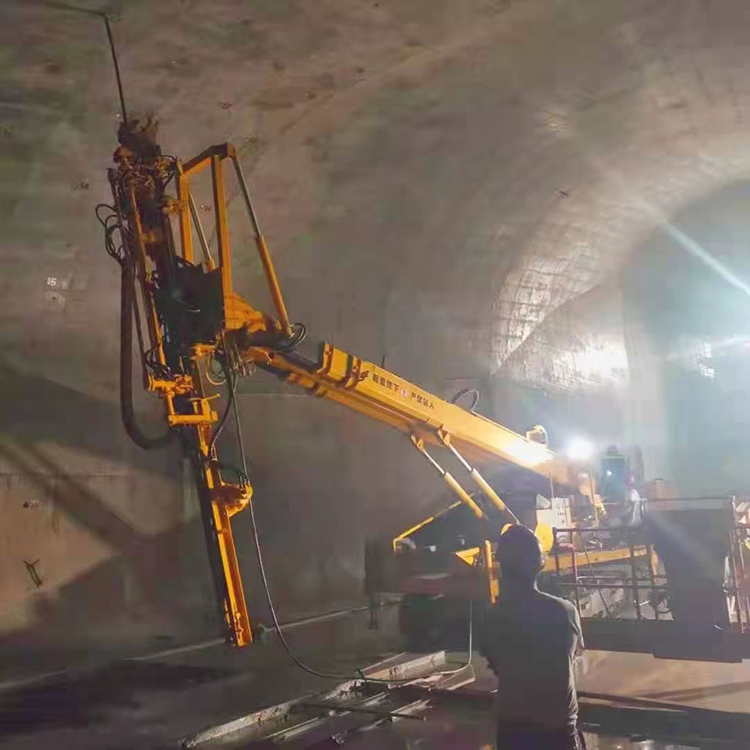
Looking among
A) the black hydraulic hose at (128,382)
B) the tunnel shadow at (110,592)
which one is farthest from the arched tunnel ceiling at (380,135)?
the black hydraulic hose at (128,382)

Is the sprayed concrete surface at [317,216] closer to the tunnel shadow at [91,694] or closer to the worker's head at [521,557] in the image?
the tunnel shadow at [91,694]

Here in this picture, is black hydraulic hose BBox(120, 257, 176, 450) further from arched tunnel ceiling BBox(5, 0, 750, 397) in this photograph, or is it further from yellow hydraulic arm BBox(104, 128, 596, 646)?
arched tunnel ceiling BBox(5, 0, 750, 397)

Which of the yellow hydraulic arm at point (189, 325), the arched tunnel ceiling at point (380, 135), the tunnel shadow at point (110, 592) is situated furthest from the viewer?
the tunnel shadow at point (110, 592)

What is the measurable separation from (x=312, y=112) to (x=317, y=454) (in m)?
4.73

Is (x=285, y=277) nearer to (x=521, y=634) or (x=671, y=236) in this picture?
(x=521, y=634)

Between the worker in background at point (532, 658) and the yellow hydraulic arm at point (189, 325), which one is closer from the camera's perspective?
the worker in background at point (532, 658)

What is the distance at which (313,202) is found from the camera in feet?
31.4

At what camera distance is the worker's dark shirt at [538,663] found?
3.62 meters

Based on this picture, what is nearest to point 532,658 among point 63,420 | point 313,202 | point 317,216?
point 63,420

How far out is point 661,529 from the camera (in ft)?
22.7

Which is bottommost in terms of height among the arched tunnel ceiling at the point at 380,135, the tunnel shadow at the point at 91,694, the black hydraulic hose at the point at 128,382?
the tunnel shadow at the point at 91,694

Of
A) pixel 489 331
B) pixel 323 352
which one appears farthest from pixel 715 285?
pixel 323 352

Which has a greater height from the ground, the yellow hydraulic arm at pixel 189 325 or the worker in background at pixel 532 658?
the yellow hydraulic arm at pixel 189 325

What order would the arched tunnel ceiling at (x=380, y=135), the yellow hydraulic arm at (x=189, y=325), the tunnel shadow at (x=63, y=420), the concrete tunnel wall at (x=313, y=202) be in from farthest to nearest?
the tunnel shadow at (x=63, y=420) < the concrete tunnel wall at (x=313, y=202) < the arched tunnel ceiling at (x=380, y=135) < the yellow hydraulic arm at (x=189, y=325)
